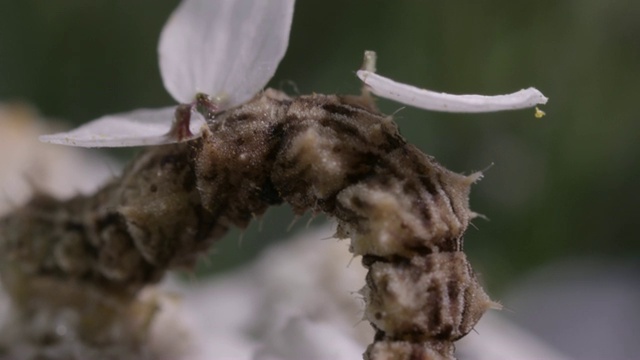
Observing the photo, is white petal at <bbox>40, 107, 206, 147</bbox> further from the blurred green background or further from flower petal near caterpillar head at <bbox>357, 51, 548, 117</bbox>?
the blurred green background

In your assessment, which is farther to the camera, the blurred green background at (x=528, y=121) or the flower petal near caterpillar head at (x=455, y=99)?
the blurred green background at (x=528, y=121)

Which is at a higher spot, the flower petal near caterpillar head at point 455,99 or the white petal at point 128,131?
the flower petal near caterpillar head at point 455,99

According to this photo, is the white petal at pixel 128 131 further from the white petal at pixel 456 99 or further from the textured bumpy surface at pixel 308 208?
the white petal at pixel 456 99

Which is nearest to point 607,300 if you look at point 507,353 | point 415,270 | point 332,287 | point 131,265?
point 507,353

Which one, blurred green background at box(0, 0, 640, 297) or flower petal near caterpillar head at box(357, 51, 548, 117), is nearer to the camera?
flower petal near caterpillar head at box(357, 51, 548, 117)

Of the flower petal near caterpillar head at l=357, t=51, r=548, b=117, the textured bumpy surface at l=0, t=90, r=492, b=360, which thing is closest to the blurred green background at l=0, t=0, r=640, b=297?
the textured bumpy surface at l=0, t=90, r=492, b=360

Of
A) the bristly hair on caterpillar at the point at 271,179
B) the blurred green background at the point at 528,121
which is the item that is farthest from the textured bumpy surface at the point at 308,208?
the blurred green background at the point at 528,121

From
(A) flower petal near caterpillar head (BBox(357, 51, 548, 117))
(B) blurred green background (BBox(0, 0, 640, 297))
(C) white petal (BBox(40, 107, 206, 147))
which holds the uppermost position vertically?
(B) blurred green background (BBox(0, 0, 640, 297))

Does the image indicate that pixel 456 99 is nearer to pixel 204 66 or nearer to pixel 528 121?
pixel 204 66
